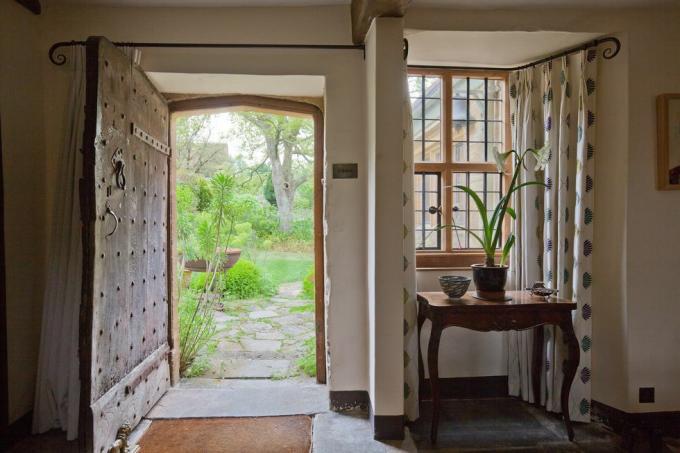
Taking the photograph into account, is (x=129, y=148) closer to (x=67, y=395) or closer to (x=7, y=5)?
(x=7, y=5)

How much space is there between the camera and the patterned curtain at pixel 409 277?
237 cm

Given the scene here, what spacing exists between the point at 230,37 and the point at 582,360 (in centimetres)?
297

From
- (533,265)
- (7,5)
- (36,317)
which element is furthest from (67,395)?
A: (533,265)

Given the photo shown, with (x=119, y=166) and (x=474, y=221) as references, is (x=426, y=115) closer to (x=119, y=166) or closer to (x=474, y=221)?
(x=474, y=221)

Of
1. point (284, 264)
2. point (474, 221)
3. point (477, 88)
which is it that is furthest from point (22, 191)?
point (284, 264)

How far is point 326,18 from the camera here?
2498mm

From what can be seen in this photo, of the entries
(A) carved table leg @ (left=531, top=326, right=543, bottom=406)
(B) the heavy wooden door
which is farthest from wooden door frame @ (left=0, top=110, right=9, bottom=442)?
(A) carved table leg @ (left=531, top=326, right=543, bottom=406)

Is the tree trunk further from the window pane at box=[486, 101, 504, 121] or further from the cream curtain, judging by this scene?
the cream curtain

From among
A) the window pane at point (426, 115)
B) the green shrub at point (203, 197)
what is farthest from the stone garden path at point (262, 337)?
the window pane at point (426, 115)

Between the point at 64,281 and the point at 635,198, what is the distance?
133 inches

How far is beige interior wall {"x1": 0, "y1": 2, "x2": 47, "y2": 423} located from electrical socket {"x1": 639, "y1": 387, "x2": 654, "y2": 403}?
3645 mm

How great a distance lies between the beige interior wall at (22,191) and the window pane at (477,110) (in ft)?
9.25

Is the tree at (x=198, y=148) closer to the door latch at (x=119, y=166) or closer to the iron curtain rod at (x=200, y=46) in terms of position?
the iron curtain rod at (x=200, y=46)

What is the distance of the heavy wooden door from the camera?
1790 mm
